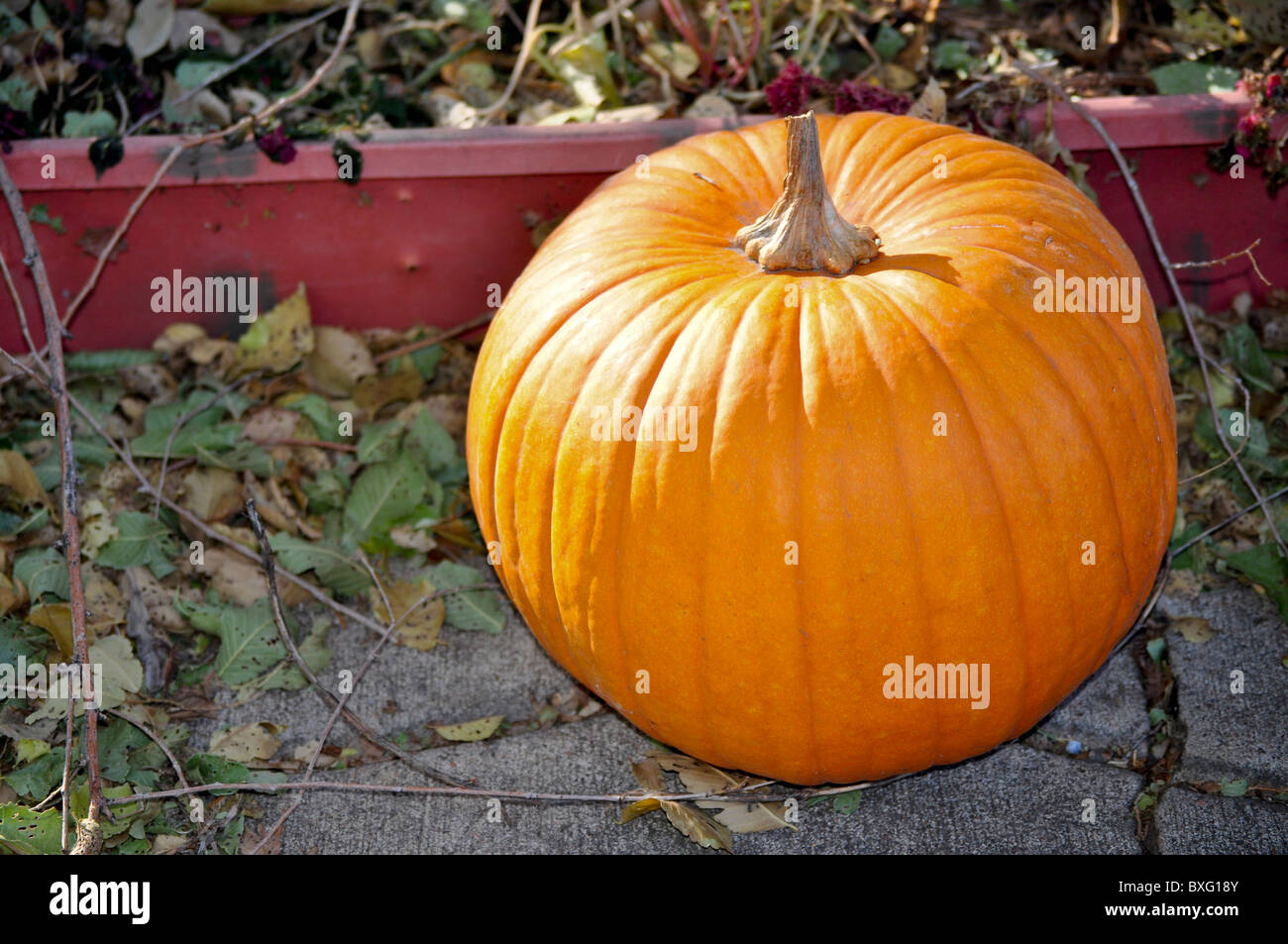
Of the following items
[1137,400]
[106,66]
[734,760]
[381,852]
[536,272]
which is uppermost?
[106,66]

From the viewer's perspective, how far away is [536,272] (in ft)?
7.38

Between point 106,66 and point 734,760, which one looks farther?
point 106,66

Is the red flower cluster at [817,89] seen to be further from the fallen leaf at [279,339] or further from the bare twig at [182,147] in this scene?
the fallen leaf at [279,339]

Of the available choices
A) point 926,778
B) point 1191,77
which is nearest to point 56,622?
point 926,778

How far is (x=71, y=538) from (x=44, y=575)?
1.09 ft

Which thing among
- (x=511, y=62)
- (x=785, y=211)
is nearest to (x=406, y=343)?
(x=511, y=62)

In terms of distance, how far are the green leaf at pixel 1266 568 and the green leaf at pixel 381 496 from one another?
69.2 inches

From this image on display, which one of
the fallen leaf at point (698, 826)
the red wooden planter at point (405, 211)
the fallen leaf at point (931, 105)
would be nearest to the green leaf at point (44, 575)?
the red wooden planter at point (405, 211)

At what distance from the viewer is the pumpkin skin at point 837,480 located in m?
1.84

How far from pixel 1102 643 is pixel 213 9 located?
2.81m

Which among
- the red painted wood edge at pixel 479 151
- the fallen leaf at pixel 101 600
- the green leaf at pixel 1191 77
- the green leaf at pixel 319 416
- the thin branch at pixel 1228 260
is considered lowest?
the fallen leaf at pixel 101 600

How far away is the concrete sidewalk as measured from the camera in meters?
2.12

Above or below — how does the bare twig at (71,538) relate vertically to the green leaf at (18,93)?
below

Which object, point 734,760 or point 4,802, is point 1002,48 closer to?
point 734,760
